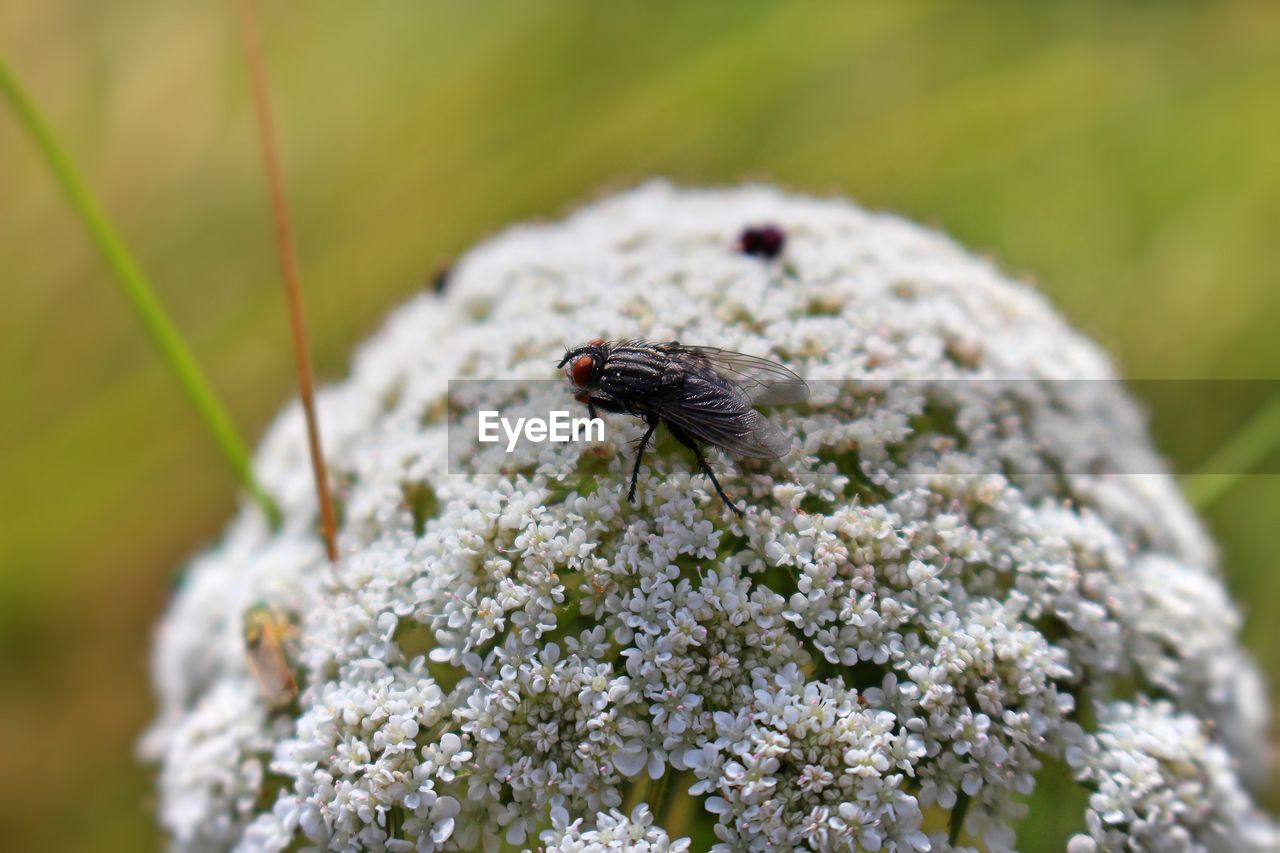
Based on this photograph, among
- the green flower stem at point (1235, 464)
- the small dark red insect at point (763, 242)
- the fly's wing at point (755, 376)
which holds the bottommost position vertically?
the fly's wing at point (755, 376)

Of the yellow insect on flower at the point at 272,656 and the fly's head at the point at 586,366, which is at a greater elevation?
the fly's head at the point at 586,366

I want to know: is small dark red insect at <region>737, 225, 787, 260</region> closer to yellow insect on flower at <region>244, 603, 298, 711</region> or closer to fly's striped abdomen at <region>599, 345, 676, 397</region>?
fly's striped abdomen at <region>599, 345, 676, 397</region>

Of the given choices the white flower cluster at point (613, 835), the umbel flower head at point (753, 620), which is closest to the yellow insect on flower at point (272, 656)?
the umbel flower head at point (753, 620)

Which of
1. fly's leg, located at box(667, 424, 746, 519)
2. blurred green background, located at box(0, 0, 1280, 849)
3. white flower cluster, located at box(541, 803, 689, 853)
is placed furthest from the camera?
blurred green background, located at box(0, 0, 1280, 849)

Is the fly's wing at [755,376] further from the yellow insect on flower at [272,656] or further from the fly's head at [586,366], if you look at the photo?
the yellow insect on flower at [272,656]

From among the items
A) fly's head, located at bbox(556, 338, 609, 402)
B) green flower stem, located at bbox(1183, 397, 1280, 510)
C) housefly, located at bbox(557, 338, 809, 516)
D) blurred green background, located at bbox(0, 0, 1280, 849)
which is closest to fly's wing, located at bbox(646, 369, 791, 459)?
housefly, located at bbox(557, 338, 809, 516)

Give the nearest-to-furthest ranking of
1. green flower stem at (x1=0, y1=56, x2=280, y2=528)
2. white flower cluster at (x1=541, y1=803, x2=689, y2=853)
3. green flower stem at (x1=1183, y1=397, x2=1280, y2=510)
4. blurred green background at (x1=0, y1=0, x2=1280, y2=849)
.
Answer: white flower cluster at (x1=541, y1=803, x2=689, y2=853) < green flower stem at (x1=0, y1=56, x2=280, y2=528) < green flower stem at (x1=1183, y1=397, x2=1280, y2=510) < blurred green background at (x1=0, y1=0, x2=1280, y2=849)

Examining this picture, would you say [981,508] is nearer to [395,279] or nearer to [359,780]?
[359,780]
